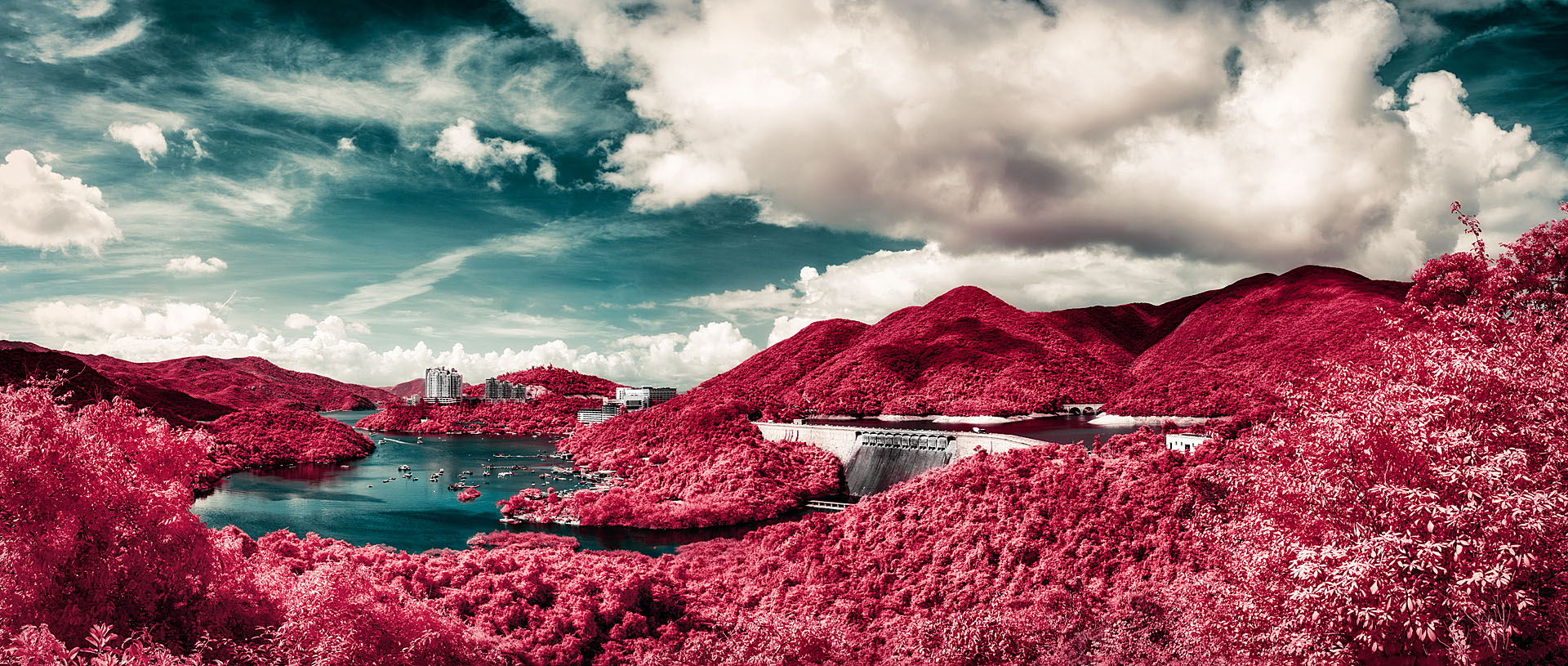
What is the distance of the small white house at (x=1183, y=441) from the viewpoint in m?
20.6

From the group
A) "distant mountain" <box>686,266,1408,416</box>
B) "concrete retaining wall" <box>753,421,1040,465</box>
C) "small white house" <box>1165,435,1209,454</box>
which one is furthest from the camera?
"distant mountain" <box>686,266,1408,416</box>

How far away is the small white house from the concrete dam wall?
477cm

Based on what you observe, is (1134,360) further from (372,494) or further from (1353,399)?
(372,494)

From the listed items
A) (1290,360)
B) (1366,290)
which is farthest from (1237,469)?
(1366,290)

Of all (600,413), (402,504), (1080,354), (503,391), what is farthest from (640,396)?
(1080,354)

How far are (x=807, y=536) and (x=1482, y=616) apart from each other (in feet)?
51.1

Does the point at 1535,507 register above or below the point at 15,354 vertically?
below

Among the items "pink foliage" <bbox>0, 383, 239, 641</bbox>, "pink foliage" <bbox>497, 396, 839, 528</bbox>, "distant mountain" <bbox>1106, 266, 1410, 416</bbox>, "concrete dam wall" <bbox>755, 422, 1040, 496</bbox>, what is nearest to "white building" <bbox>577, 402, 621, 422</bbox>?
"pink foliage" <bbox>497, 396, 839, 528</bbox>

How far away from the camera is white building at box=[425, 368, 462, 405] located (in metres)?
118

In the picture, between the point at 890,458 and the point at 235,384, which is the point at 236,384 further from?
the point at 890,458

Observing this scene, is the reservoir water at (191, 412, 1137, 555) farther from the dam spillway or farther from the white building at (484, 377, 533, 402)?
the white building at (484, 377, 533, 402)

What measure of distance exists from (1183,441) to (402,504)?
38470 millimetres

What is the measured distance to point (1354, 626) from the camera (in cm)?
879

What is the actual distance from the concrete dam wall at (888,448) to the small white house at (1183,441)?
4766 millimetres
